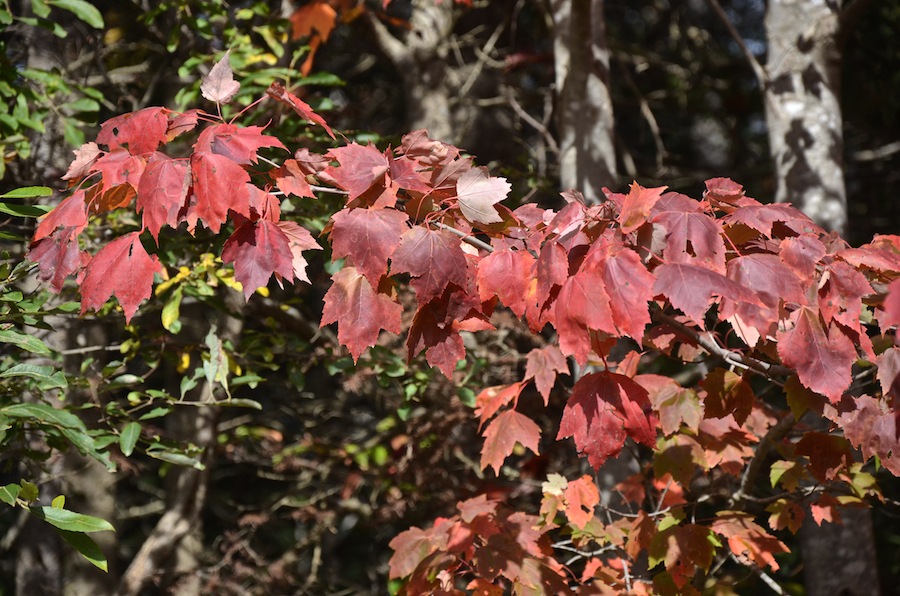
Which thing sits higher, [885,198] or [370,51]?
[370,51]

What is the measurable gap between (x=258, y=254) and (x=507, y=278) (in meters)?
0.45

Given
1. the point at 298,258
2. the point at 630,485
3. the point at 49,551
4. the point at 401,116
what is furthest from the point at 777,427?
the point at 401,116

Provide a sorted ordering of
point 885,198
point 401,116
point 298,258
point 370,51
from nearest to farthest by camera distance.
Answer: point 298,258 → point 885,198 → point 370,51 → point 401,116

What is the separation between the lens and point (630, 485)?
71.7 inches

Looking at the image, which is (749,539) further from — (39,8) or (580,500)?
(39,8)

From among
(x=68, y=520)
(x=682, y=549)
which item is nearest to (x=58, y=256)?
(x=68, y=520)

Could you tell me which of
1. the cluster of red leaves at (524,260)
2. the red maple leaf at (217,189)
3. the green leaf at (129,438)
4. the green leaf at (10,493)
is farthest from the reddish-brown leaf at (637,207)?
the green leaf at (129,438)

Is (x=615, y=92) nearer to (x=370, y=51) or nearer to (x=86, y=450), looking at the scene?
(x=370, y=51)

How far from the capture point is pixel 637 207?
1.06 metres

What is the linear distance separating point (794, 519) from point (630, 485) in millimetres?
425

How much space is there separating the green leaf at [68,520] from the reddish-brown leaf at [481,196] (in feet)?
3.02

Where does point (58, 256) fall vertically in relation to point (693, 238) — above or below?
below

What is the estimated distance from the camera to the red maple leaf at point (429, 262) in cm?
103

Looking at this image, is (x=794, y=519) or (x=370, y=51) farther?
(x=370, y=51)
